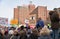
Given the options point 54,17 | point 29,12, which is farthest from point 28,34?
point 29,12

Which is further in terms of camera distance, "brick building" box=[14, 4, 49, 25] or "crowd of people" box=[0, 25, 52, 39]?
"brick building" box=[14, 4, 49, 25]

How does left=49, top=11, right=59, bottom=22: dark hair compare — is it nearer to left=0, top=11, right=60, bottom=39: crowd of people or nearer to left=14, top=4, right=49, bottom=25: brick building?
left=0, top=11, right=60, bottom=39: crowd of people

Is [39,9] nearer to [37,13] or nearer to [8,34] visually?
[37,13]

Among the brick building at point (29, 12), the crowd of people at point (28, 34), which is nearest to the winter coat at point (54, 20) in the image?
the crowd of people at point (28, 34)

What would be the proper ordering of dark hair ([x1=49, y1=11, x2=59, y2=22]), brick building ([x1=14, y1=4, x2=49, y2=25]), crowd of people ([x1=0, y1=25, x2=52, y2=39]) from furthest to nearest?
1. brick building ([x1=14, y1=4, x2=49, y2=25])
2. crowd of people ([x1=0, y1=25, x2=52, y2=39])
3. dark hair ([x1=49, y1=11, x2=59, y2=22])

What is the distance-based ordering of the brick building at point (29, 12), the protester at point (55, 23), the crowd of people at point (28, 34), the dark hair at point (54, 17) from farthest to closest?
the brick building at point (29, 12), the crowd of people at point (28, 34), the dark hair at point (54, 17), the protester at point (55, 23)

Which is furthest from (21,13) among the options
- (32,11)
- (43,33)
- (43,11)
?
(43,33)

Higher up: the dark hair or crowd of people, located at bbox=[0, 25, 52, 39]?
the dark hair

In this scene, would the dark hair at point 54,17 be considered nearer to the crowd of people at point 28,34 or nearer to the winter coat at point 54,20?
the winter coat at point 54,20

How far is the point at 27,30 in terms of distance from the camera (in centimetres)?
950

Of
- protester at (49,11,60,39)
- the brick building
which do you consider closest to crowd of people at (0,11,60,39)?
protester at (49,11,60,39)

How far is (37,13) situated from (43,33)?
49554 mm

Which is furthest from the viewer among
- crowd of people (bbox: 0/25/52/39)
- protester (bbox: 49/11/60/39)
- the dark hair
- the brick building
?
the brick building

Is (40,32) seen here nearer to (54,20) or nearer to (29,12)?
(54,20)
